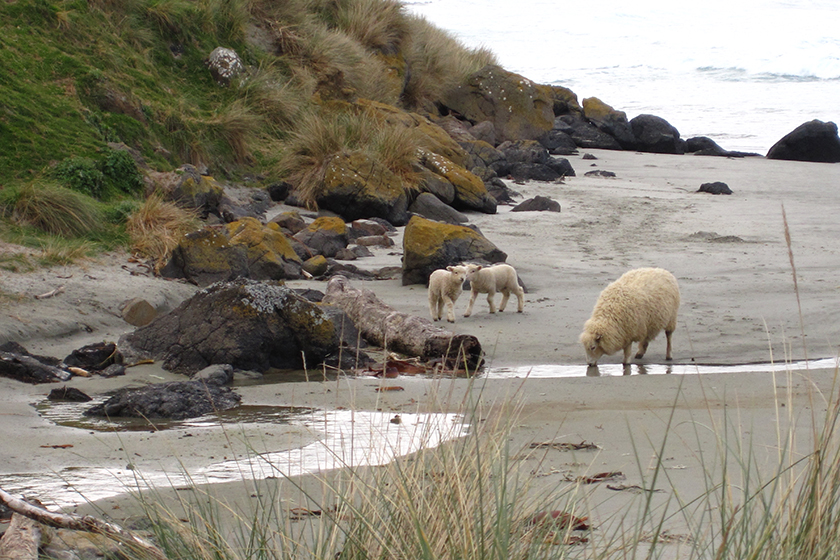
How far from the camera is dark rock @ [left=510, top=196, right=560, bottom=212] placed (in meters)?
15.7

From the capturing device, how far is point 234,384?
645 cm

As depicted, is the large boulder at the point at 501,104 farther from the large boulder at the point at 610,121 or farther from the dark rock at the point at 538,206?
the dark rock at the point at 538,206

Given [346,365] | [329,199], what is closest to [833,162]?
[329,199]

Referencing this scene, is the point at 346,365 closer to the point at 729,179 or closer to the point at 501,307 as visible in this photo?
the point at 501,307

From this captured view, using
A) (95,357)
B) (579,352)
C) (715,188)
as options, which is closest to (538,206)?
(715,188)

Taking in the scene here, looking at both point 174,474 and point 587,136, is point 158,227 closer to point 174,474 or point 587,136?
point 174,474

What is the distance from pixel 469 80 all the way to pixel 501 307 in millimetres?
17351

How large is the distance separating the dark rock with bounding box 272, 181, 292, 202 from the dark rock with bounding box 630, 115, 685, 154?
18528mm

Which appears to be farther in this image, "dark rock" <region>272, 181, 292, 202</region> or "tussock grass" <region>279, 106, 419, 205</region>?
"tussock grass" <region>279, 106, 419, 205</region>

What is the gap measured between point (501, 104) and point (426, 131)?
8029 mm

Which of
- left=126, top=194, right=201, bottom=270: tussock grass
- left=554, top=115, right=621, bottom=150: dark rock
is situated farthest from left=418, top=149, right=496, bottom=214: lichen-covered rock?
left=554, top=115, right=621, bottom=150: dark rock

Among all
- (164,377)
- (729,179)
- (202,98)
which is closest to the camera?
(164,377)

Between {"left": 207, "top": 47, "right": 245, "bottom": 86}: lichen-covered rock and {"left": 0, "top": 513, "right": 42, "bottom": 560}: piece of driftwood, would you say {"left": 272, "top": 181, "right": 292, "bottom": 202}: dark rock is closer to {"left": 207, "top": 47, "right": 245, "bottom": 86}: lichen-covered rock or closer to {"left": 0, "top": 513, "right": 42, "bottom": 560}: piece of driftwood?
{"left": 207, "top": 47, "right": 245, "bottom": 86}: lichen-covered rock

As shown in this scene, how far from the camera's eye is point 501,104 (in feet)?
83.2
